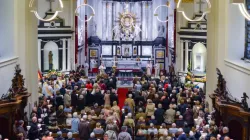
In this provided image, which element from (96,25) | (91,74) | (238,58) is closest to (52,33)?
(91,74)

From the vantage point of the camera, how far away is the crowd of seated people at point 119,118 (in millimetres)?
16519

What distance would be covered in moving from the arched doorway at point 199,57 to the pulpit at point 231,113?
40.4 ft

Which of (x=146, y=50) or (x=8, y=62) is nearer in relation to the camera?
(x=8, y=62)

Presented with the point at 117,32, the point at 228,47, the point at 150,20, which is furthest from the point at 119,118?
the point at 150,20

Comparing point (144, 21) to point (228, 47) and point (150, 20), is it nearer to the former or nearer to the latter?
point (150, 20)

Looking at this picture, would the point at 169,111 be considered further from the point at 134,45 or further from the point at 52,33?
the point at 134,45

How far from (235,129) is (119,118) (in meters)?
4.85

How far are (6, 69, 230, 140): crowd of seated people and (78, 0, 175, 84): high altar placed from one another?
17.7 m

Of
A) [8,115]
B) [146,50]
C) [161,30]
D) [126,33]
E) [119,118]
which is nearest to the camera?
[8,115]

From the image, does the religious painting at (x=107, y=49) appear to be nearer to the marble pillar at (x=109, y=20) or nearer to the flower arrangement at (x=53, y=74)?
the marble pillar at (x=109, y=20)

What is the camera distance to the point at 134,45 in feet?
150

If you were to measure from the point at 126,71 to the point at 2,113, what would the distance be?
2409 centimetres

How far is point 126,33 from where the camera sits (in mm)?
46000

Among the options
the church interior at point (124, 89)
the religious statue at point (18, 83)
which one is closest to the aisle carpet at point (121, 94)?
the church interior at point (124, 89)
